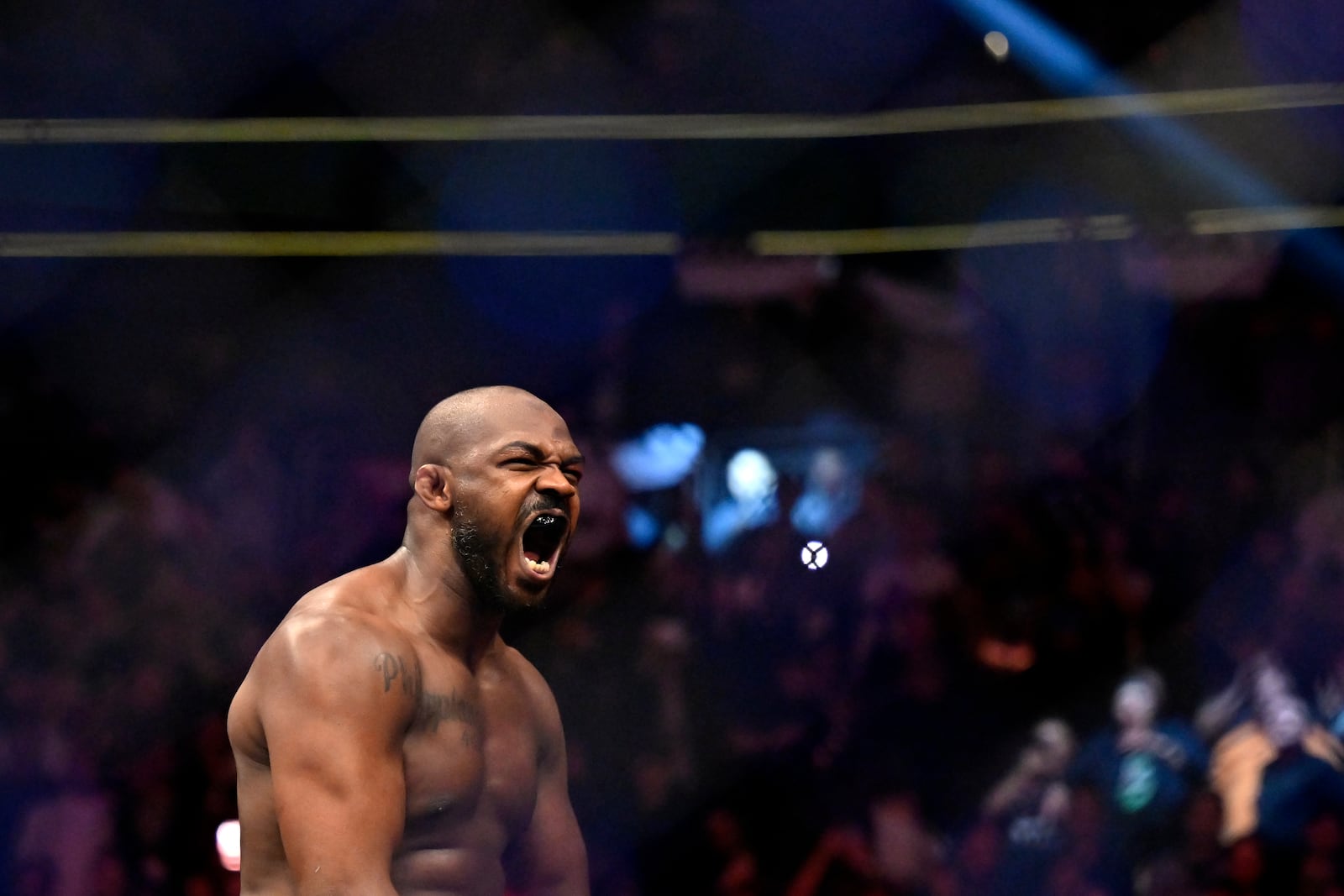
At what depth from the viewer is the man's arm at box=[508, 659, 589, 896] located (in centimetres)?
242

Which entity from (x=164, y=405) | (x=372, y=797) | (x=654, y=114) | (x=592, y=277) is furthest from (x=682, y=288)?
(x=372, y=797)

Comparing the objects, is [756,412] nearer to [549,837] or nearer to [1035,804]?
[1035,804]

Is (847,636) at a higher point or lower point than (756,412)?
lower

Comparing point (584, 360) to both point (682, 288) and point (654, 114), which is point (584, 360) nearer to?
point (682, 288)

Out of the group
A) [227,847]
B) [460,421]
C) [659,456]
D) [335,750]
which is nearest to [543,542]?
[460,421]

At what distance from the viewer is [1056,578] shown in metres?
4.53

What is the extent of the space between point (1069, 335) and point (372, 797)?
11.1 feet

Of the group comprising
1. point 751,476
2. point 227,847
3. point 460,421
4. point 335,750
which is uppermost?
point 751,476

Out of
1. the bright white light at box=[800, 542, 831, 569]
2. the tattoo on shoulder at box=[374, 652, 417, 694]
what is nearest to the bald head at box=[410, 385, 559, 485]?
the tattoo on shoulder at box=[374, 652, 417, 694]

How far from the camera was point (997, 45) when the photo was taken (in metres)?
4.37

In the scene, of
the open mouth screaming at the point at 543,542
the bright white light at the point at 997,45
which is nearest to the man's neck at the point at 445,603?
the open mouth screaming at the point at 543,542

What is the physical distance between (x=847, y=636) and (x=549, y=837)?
2105 mm

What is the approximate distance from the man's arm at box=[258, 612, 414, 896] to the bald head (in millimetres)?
270

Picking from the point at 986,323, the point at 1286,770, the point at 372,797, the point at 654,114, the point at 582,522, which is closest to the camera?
the point at 372,797
